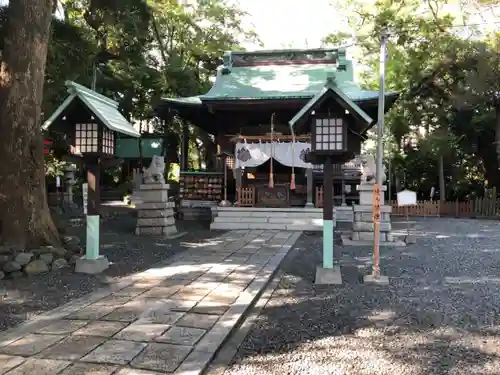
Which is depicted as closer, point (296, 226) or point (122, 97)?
point (296, 226)

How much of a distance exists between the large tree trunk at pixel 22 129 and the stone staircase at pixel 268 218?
21.1 ft

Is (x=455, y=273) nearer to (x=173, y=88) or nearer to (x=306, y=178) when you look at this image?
(x=306, y=178)

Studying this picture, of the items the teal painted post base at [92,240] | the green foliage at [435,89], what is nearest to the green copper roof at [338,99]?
the teal painted post base at [92,240]

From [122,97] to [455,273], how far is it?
65.6 ft

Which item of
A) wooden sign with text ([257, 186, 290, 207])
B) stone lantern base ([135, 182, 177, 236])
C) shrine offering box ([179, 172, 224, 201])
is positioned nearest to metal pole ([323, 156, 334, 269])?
stone lantern base ([135, 182, 177, 236])

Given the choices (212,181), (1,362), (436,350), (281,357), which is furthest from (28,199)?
(212,181)

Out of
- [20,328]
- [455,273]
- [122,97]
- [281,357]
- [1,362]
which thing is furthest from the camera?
[122,97]

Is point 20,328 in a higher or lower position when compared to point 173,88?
lower

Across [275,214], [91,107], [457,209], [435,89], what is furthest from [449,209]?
[91,107]

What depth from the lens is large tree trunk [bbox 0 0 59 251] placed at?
286 inches

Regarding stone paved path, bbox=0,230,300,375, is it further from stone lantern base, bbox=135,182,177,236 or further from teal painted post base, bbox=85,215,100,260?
stone lantern base, bbox=135,182,177,236

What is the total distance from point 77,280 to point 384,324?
4368 mm

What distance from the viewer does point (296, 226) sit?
13055mm

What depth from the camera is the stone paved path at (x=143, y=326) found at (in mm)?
3508
